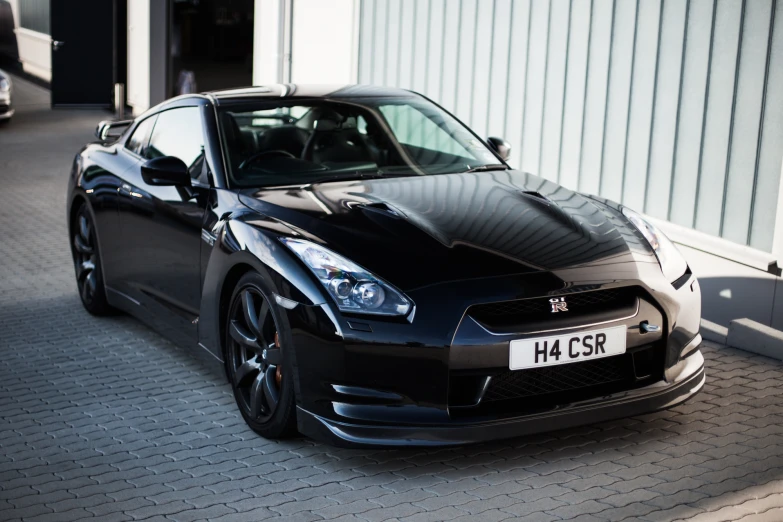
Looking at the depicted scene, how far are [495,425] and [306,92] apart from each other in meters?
2.53

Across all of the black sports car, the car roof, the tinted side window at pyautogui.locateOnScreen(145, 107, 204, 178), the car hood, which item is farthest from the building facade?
the tinted side window at pyautogui.locateOnScreen(145, 107, 204, 178)

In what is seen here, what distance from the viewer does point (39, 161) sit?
14.3m

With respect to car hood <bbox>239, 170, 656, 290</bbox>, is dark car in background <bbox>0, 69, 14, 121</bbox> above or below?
below

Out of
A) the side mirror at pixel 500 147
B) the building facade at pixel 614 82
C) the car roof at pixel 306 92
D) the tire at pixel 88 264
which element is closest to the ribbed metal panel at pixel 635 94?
the building facade at pixel 614 82

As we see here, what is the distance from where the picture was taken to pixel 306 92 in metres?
6.10

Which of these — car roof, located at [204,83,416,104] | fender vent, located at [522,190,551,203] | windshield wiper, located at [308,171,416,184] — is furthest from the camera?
car roof, located at [204,83,416,104]

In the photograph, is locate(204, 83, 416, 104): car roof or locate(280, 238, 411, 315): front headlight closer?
locate(280, 238, 411, 315): front headlight

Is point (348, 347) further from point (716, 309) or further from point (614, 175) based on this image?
point (614, 175)

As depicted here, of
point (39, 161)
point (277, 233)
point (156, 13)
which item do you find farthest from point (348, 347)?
point (156, 13)

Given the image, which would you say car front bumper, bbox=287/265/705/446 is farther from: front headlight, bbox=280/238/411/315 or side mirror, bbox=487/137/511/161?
side mirror, bbox=487/137/511/161

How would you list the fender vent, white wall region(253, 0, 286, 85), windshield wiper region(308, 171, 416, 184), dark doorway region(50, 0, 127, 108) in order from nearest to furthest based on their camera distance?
the fender vent → windshield wiper region(308, 171, 416, 184) → white wall region(253, 0, 286, 85) → dark doorway region(50, 0, 127, 108)

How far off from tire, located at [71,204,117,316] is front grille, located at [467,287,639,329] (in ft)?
11.2

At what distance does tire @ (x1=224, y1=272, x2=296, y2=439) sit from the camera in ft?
15.3

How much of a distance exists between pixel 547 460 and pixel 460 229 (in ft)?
3.39
